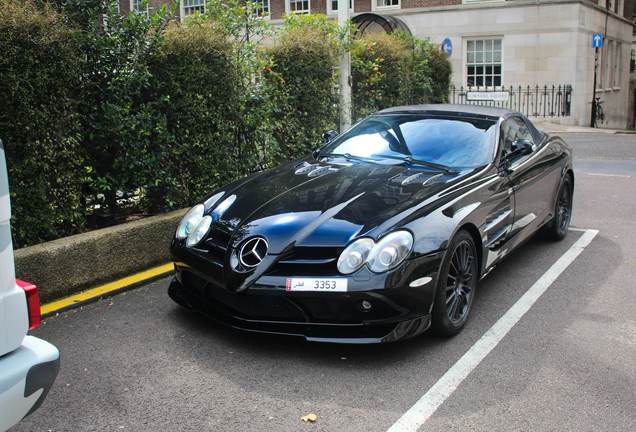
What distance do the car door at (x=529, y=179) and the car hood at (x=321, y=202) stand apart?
0.76 m

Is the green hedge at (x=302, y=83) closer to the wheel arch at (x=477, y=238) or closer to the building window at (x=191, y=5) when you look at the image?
the wheel arch at (x=477, y=238)

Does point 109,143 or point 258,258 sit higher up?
point 109,143

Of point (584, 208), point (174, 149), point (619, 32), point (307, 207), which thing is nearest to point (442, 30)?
point (619, 32)

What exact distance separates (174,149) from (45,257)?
69.6 inches

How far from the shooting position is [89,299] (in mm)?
4508

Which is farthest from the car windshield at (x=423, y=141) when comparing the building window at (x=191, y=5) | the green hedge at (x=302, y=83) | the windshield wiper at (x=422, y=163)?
the building window at (x=191, y=5)

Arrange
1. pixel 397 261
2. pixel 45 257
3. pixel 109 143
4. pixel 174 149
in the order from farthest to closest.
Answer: pixel 174 149
pixel 109 143
pixel 45 257
pixel 397 261

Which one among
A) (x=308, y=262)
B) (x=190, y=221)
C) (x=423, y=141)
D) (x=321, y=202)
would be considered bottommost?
(x=308, y=262)

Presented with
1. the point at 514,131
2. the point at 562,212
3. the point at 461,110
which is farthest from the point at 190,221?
the point at 562,212

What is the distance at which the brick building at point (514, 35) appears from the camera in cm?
2408

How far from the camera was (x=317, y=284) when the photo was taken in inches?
129

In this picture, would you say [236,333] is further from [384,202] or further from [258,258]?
[384,202]

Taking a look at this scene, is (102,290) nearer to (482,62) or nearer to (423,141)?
(423,141)

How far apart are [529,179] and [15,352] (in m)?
4.20
